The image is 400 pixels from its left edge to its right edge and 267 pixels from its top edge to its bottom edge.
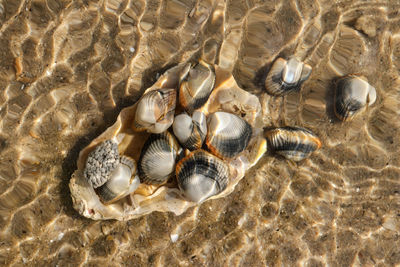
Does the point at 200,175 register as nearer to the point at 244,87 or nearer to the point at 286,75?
the point at 244,87

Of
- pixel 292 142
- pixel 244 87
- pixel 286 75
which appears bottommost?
pixel 292 142

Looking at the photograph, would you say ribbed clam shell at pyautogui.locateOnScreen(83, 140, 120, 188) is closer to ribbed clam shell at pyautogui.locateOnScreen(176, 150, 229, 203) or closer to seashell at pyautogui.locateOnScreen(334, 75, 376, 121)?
ribbed clam shell at pyautogui.locateOnScreen(176, 150, 229, 203)

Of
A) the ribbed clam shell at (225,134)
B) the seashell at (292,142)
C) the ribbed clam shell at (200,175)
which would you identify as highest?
the ribbed clam shell at (225,134)

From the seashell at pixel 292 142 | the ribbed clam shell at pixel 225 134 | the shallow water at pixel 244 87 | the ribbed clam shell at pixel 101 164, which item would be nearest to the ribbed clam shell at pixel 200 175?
the ribbed clam shell at pixel 225 134

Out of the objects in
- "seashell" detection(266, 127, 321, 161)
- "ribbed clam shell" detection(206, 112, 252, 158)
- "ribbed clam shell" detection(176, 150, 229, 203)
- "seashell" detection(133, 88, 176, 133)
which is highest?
"seashell" detection(133, 88, 176, 133)

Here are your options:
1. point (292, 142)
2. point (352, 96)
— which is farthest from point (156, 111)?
point (352, 96)

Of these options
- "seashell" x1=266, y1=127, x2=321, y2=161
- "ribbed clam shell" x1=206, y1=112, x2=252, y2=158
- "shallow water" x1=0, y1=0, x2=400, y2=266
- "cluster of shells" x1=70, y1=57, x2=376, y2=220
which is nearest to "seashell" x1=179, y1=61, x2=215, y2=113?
"cluster of shells" x1=70, y1=57, x2=376, y2=220

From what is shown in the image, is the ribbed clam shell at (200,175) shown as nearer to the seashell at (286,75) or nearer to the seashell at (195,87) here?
the seashell at (195,87)
